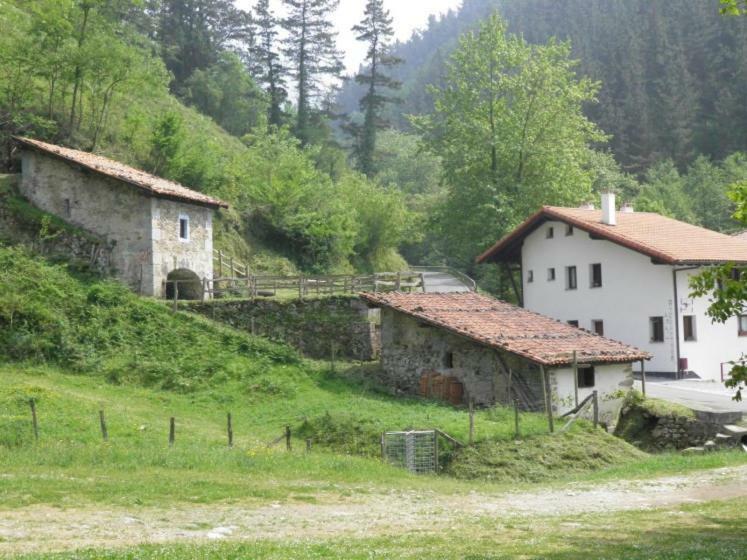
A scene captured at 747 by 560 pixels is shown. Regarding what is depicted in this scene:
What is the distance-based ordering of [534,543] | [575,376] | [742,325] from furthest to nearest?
[742,325], [575,376], [534,543]

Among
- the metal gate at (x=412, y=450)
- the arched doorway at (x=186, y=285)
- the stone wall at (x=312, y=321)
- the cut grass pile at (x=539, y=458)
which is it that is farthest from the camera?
the arched doorway at (x=186, y=285)

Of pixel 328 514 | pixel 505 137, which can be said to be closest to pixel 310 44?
pixel 505 137

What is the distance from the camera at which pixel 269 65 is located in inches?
3179

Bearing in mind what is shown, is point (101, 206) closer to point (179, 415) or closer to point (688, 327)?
point (179, 415)

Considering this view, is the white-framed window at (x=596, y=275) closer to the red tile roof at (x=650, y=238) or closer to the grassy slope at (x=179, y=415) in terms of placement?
the red tile roof at (x=650, y=238)

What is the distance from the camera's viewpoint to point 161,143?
45.6 meters

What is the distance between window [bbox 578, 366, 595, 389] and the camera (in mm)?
30359

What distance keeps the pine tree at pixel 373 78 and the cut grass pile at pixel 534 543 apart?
65073 millimetres

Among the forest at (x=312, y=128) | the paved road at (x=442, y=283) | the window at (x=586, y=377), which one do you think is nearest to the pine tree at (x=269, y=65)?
the forest at (x=312, y=128)

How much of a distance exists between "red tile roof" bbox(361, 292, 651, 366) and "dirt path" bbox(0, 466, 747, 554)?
8761 millimetres

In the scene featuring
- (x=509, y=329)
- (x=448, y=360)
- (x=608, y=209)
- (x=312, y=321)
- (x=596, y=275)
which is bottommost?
(x=448, y=360)

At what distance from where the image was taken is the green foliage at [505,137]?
50.9 meters

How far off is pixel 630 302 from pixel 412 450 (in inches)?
797

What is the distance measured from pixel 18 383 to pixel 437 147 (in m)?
33.9
